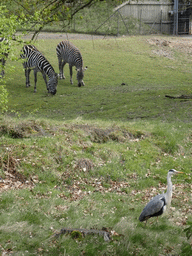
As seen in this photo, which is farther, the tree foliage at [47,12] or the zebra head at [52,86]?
the zebra head at [52,86]

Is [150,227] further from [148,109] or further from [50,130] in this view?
[148,109]

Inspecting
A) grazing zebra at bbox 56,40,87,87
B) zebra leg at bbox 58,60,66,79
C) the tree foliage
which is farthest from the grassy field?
zebra leg at bbox 58,60,66,79

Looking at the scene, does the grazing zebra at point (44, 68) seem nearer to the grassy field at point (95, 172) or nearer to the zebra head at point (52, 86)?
the zebra head at point (52, 86)

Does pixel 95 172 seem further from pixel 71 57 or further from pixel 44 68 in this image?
pixel 71 57

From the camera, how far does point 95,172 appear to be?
1079cm

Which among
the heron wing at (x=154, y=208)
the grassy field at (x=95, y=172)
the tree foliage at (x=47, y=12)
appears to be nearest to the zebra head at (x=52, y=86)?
the grassy field at (x=95, y=172)

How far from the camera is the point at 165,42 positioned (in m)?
40.2

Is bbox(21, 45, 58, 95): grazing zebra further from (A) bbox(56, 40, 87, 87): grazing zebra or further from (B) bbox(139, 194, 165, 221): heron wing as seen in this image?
(B) bbox(139, 194, 165, 221): heron wing

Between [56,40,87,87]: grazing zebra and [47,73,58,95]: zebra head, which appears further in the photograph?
[56,40,87,87]: grazing zebra

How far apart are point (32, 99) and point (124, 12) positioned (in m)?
29.7

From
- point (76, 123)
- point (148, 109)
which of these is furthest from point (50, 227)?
point (148, 109)

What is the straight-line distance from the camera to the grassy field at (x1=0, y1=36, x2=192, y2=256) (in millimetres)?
6578

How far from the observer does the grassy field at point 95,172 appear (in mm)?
6578

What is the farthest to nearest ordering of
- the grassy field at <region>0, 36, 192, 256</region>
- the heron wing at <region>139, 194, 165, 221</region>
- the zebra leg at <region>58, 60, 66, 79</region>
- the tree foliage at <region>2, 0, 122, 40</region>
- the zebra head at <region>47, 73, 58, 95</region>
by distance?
the zebra leg at <region>58, 60, 66, 79</region>
the zebra head at <region>47, 73, 58, 95</region>
the tree foliage at <region>2, 0, 122, 40</region>
the heron wing at <region>139, 194, 165, 221</region>
the grassy field at <region>0, 36, 192, 256</region>
